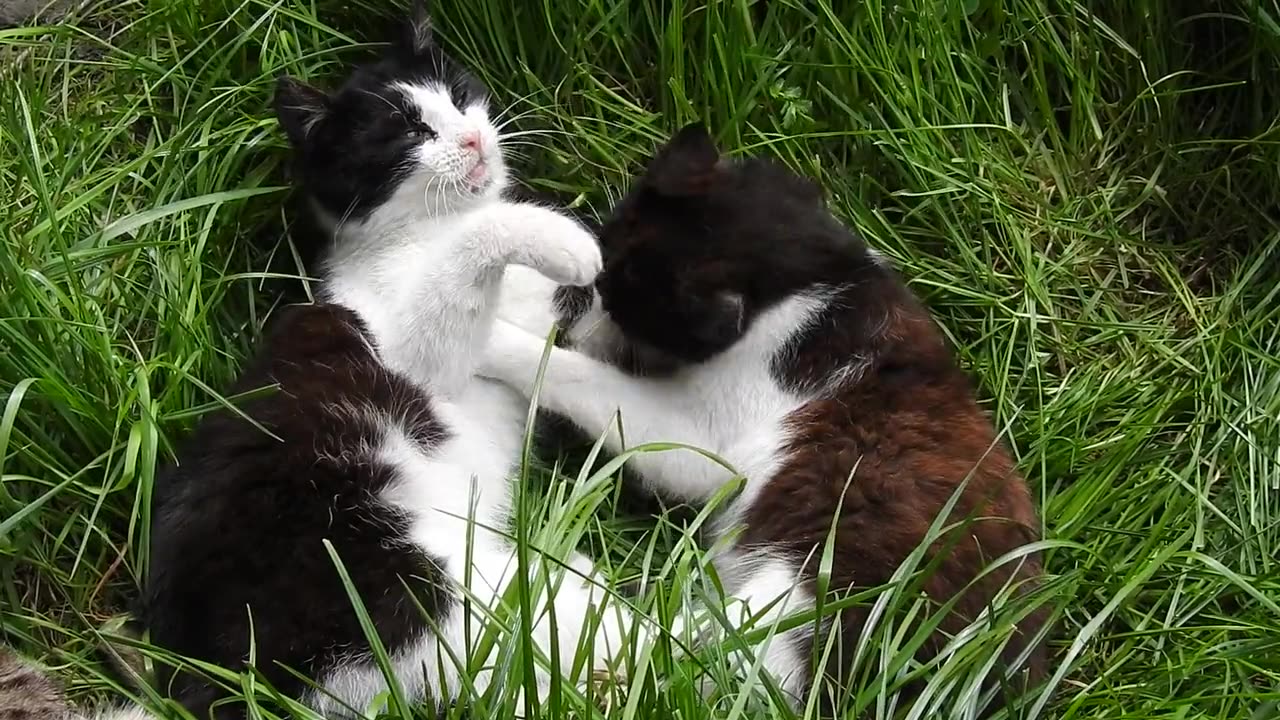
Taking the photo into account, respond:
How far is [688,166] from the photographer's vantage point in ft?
6.56

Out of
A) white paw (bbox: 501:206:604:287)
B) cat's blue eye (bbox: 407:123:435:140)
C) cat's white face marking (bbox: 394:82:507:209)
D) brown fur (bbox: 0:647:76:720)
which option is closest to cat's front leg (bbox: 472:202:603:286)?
white paw (bbox: 501:206:604:287)

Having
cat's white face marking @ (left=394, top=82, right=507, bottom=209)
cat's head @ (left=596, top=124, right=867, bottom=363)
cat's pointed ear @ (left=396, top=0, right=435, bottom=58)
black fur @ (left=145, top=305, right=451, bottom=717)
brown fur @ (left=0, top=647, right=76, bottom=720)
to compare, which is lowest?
brown fur @ (left=0, top=647, right=76, bottom=720)

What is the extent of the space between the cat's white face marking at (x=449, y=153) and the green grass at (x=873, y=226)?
28 cm

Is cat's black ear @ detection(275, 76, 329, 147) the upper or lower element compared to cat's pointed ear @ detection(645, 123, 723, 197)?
upper

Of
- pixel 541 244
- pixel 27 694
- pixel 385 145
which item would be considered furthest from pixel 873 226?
pixel 27 694

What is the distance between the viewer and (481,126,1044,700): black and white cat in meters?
1.83

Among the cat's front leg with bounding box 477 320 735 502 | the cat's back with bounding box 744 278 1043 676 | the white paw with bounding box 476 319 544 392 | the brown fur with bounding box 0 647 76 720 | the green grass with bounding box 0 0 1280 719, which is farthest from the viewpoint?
the white paw with bounding box 476 319 544 392

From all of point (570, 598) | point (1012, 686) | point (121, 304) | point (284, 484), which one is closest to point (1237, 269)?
point (1012, 686)

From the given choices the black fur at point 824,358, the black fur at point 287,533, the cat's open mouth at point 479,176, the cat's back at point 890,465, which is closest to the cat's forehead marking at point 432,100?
the cat's open mouth at point 479,176

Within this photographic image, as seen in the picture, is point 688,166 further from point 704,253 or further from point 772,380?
point 772,380

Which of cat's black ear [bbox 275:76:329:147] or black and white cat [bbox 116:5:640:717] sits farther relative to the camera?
cat's black ear [bbox 275:76:329:147]

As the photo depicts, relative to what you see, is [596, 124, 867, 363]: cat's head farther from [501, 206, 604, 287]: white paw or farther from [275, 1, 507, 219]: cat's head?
[275, 1, 507, 219]: cat's head

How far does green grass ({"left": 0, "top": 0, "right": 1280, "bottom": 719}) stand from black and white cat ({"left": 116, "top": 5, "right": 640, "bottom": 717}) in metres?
0.14

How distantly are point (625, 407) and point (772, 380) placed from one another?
0.30 meters
